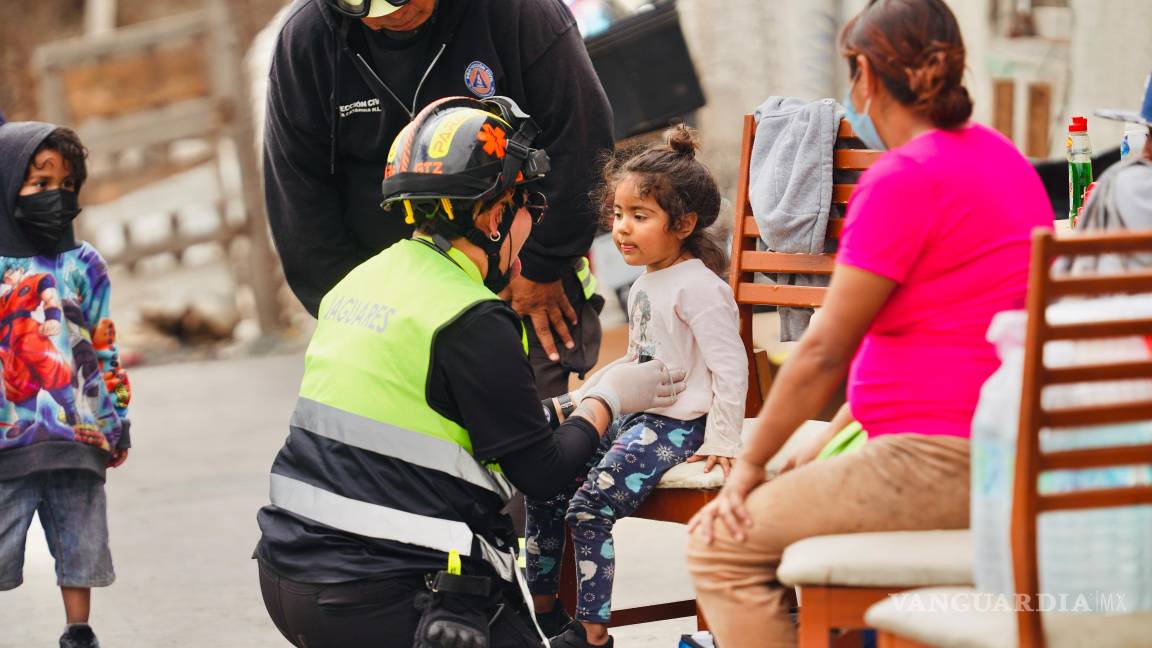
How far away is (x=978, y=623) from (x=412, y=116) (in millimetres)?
2052

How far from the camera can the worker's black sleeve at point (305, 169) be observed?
3779 millimetres

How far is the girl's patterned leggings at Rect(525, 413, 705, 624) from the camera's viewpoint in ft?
10.3

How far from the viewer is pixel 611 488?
3.13m

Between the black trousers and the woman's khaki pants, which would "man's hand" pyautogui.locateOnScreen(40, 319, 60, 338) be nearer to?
the black trousers

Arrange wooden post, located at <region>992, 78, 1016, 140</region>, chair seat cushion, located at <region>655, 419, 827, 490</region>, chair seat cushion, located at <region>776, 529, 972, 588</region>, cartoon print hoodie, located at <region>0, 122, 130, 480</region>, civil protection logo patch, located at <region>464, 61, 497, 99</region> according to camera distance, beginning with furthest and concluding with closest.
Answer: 1. wooden post, located at <region>992, 78, 1016, 140</region>
2. cartoon print hoodie, located at <region>0, 122, 130, 480</region>
3. civil protection logo patch, located at <region>464, 61, 497, 99</region>
4. chair seat cushion, located at <region>655, 419, 827, 490</region>
5. chair seat cushion, located at <region>776, 529, 972, 588</region>

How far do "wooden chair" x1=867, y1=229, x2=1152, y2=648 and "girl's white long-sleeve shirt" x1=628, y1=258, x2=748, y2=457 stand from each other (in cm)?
110

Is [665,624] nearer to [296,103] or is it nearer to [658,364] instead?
[658,364]

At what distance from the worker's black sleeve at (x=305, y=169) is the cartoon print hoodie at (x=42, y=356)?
605mm

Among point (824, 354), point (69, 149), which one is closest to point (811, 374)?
point (824, 354)

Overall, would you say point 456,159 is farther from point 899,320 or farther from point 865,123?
point 899,320

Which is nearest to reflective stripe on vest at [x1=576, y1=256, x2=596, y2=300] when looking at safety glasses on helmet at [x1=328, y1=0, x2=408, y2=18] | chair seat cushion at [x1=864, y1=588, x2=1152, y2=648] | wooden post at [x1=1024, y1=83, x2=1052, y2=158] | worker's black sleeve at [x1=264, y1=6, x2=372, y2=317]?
worker's black sleeve at [x1=264, y1=6, x2=372, y2=317]

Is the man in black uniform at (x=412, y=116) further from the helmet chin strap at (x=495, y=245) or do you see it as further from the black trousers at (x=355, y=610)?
the black trousers at (x=355, y=610)

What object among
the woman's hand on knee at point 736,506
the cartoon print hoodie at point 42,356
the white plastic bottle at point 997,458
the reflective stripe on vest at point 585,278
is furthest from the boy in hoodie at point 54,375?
the white plastic bottle at point 997,458

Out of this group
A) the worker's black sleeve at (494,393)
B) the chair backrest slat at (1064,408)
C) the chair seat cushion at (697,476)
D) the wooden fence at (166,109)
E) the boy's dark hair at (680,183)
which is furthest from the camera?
the wooden fence at (166,109)
